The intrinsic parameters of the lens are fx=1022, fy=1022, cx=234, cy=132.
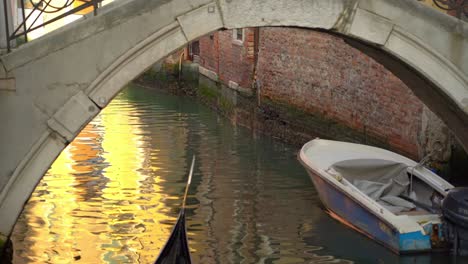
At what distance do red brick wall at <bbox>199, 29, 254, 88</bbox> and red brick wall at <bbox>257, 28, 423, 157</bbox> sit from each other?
0.41 m

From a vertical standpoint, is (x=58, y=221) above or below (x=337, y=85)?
below

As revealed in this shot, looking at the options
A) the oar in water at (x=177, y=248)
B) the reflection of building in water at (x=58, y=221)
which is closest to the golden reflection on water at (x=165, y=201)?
the reflection of building in water at (x=58, y=221)

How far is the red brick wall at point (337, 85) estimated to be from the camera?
985cm

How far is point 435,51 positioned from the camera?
5.54 meters

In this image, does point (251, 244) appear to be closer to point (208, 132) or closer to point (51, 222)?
point (51, 222)

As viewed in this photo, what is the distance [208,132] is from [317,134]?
2.33 meters

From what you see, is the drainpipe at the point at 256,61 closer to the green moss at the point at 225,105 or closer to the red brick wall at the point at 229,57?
the red brick wall at the point at 229,57

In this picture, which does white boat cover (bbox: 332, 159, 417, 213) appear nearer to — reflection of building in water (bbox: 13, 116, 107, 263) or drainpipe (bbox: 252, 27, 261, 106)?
reflection of building in water (bbox: 13, 116, 107, 263)

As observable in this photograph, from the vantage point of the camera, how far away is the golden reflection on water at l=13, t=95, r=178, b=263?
7.39 metres

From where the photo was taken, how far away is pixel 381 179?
813 centimetres

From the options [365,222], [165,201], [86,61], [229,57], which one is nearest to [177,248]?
[86,61]

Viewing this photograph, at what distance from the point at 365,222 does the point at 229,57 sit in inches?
308

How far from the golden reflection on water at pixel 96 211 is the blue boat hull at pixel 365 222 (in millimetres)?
1336

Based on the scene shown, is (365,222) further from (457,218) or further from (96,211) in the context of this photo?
(96,211)
